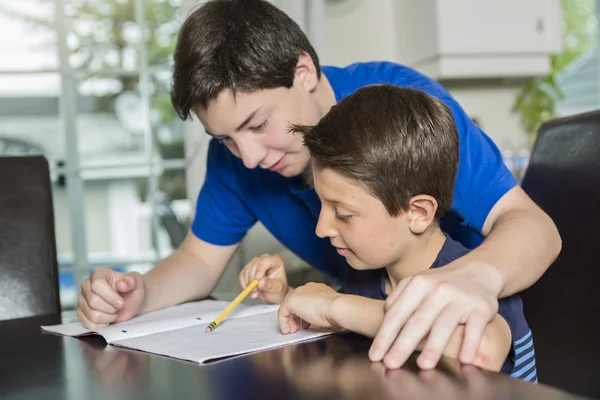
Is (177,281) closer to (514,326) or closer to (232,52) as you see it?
(232,52)

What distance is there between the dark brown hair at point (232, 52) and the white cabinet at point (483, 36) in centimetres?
185

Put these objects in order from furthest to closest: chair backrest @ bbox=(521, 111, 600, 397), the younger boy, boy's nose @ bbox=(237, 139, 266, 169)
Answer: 1. boy's nose @ bbox=(237, 139, 266, 169)
2. chair backrest @ bbox=(521, 111, 600, 397)
3. the younger boy

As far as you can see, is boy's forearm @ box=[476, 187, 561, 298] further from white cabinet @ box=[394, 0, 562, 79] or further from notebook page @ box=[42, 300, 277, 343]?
white cabinet @ box=[394, 0, 562, 79]

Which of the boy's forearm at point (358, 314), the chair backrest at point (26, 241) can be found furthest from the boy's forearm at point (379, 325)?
the chair backrest at point (26, 241)

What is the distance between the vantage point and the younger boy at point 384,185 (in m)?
0.98

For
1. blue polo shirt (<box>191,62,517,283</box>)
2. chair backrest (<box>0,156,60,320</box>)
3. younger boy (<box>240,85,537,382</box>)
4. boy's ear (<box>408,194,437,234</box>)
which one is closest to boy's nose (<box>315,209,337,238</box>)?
younger boy (<box>240,85,537,382</box>)

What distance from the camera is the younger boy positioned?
0.98 m

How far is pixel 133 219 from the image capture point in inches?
135

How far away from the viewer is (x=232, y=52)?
124 cm

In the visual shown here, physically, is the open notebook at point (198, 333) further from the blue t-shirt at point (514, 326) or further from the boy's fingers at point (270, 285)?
the blue t-shirt at point (514, 326)

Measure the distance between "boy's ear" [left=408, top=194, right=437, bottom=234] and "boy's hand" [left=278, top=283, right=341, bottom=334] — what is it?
0.15 meters

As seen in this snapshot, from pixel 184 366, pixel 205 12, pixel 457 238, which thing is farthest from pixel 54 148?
pixel 184 366

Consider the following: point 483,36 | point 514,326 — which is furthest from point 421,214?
point 483,36

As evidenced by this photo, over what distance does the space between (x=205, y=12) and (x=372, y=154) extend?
474mm
